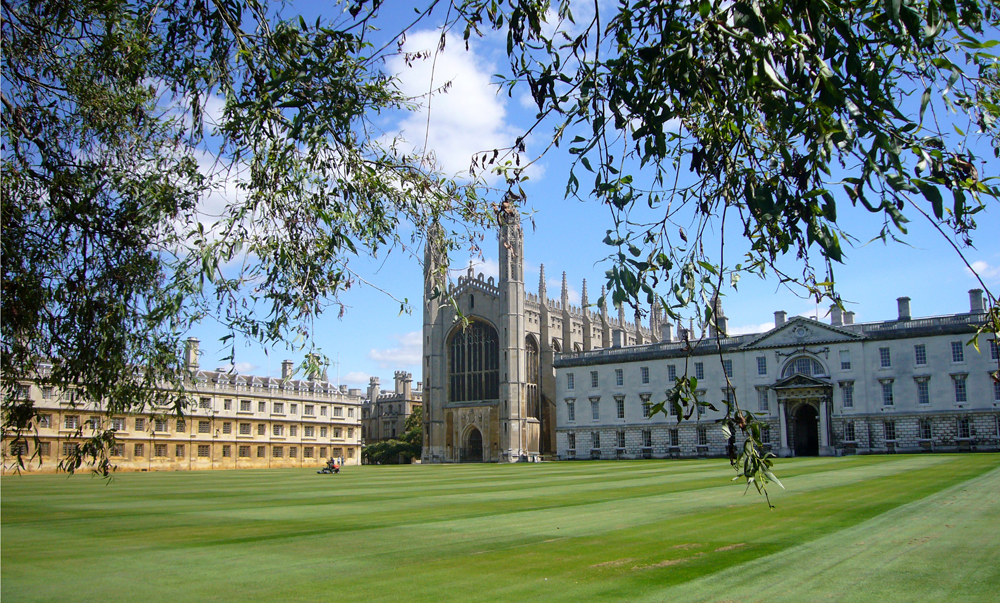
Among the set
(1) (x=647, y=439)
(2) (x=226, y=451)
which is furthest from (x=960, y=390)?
(2) (x=226, y=451)

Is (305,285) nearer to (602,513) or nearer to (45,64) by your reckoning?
(45,64)

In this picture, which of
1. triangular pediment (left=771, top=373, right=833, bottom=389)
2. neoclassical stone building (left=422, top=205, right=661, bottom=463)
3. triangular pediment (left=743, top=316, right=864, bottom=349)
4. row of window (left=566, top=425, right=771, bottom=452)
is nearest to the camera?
triangular pediment (left=771, top=373, right=833, bottom=389)

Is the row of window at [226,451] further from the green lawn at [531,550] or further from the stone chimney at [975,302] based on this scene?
the stone chimney at [975,302]

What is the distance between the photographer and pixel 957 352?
50.1 m

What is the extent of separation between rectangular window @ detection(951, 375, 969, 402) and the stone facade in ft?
178

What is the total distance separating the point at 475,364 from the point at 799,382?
3428 centimetres

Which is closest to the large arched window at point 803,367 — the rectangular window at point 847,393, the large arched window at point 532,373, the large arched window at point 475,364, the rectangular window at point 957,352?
the rectangular window at point 847,393

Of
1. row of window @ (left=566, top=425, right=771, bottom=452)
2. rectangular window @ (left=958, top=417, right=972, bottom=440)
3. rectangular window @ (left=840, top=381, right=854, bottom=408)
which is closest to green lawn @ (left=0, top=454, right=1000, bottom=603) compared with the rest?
rectangular window @ (left=958, top=417, right=972, bottom=440)

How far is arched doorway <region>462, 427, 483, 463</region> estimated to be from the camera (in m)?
77.2

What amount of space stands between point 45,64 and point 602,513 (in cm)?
1180

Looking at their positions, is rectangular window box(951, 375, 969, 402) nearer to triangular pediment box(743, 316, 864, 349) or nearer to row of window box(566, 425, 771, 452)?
triangular pediment box(743, 316, 864, 349)

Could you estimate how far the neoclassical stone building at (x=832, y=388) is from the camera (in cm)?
4994

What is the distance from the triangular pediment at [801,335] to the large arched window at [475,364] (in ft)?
91.8

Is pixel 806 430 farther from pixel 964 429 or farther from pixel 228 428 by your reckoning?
pixel 228 428
